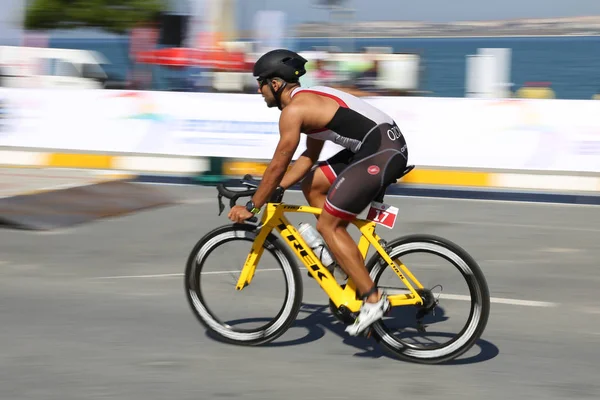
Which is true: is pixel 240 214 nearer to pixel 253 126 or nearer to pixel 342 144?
pixel 342 144

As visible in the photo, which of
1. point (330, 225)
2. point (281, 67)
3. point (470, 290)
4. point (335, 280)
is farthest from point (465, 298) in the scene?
point (281, 67)

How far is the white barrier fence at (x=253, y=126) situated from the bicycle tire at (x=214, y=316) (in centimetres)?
873

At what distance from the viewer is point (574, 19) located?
191 m

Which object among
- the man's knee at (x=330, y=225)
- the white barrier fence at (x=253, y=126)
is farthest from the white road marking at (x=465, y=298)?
the white barrier fence at (x=253, y=126)

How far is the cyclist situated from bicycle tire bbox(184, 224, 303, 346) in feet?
0.91

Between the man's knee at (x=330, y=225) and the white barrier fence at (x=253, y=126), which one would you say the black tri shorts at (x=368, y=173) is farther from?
the white barrier fence at (x=253, y=126)

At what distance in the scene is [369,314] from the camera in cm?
589

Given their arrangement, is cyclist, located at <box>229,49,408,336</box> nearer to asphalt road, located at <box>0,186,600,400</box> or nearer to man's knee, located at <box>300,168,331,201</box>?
man's knee, located at <box>300,168,331,201</box>

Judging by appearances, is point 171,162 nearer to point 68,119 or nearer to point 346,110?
point 68,119

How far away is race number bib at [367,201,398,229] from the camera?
5.95 metres

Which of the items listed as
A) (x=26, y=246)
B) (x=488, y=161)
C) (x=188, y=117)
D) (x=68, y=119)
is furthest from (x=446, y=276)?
(x=68, y=119)

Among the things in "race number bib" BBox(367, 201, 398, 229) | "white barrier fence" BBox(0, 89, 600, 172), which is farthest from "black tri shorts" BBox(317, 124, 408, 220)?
"white barrier fence" BBox(0, 89, 600, 172)

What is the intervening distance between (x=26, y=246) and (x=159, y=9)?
52.7 m

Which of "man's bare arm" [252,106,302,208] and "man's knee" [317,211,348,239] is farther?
"man's knee" [317,211,348,239]
